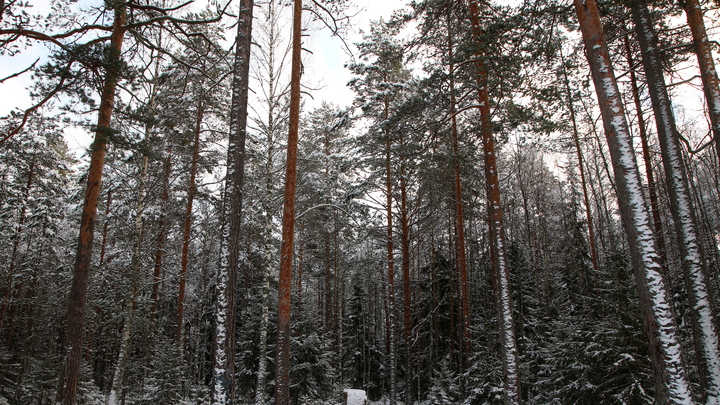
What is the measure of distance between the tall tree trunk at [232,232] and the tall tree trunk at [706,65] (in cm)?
903

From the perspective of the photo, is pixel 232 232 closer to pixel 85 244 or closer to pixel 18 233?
pixel 85 244

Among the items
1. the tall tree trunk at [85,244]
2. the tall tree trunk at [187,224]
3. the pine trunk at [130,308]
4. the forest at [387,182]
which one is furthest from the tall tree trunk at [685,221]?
the tall tree trunk at [187,224]

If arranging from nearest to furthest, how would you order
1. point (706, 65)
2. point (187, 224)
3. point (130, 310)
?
point (706, 65) → point (130, 310) → point (187, 224)

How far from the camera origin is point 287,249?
8.04 meters

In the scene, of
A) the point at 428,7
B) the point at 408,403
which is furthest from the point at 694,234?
the point at 408,403

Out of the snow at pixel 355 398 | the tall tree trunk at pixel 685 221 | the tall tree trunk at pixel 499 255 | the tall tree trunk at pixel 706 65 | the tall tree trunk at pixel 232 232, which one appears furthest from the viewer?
the snow at pixel 355 398

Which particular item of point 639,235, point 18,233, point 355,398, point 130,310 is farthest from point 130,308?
point 639,235

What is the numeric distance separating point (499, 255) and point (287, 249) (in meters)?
4.81

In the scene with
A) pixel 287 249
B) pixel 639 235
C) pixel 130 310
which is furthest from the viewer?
pixel 130 310

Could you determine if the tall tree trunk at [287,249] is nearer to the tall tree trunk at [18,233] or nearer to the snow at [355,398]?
the snow at [355,398]

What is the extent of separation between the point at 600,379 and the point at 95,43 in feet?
41.9

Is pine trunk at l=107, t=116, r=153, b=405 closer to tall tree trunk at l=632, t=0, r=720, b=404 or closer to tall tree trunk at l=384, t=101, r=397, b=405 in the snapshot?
tall tree trunk at l=384, t=101, r=397, b=405

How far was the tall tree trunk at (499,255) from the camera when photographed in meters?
7.36

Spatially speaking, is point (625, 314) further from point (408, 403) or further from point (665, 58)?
point (408, 403)
